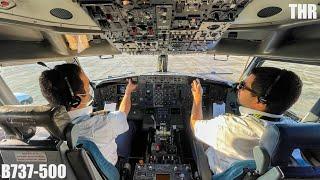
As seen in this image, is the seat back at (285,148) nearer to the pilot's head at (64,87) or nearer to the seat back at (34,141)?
the seat back at (34,141)

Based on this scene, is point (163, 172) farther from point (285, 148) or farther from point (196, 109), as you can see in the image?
point (285, 148)

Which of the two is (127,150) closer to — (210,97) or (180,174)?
(180,174)

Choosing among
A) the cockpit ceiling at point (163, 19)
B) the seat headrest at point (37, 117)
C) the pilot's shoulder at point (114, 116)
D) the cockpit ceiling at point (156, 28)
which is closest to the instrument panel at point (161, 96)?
the cockpit ceiling at point (156, 28)

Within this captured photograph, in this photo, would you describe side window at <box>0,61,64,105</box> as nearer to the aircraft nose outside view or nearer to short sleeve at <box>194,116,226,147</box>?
the aircraft nose outside view

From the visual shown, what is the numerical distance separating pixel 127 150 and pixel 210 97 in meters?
1.23

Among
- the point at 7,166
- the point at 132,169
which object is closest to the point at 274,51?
the point at 132,169

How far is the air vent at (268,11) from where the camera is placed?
242cm

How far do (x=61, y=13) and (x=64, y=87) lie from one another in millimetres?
687

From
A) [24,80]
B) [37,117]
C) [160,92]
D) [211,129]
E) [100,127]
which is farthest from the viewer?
[24,80]

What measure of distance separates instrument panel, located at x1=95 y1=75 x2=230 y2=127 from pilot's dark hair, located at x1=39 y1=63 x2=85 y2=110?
1.98 metres

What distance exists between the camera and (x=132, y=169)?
11.8 feet

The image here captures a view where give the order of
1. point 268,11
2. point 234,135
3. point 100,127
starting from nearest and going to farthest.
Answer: point 234,135, point 100,127, point 268,11

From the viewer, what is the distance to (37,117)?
1601mm

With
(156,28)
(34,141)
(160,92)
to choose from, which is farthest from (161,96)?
(34,141)
